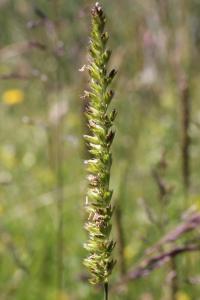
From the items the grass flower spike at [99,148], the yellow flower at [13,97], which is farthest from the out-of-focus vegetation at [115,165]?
the grass flower spike at [99,148]

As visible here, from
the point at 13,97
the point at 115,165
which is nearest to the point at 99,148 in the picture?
the point at 115,165

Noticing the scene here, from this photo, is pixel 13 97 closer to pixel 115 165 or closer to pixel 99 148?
pixel 115 165

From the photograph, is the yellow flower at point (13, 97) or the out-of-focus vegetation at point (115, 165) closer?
the out-of-focus vegetation at point (115, 165)

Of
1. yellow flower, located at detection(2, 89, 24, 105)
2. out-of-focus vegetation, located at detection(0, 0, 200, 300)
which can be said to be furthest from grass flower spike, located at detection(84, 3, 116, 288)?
yellow flower, located at detection(2, 89, 24, 105)

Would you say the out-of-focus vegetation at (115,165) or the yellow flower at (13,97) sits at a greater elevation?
the yellow flower at (13,97)

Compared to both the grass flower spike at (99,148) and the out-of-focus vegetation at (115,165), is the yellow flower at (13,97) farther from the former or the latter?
the grass flower spike at (99,148)

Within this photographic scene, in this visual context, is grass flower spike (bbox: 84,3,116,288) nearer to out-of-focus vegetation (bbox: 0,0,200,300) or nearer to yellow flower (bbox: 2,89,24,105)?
out-of-focus vegetation (bbox: 0,0,200,300)
